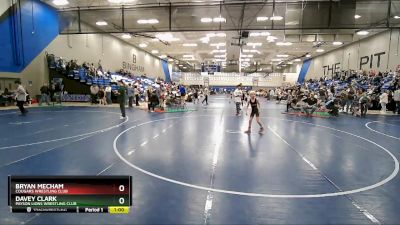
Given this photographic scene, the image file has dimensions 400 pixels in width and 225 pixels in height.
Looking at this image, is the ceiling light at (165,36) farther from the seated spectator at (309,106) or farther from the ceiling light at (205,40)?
the seated spectator at (309,106)

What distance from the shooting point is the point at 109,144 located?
7926 millimetres

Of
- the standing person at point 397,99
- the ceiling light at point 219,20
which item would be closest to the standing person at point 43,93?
the ceiling light at point 219,20

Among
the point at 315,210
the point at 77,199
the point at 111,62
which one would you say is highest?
the point at 111,62

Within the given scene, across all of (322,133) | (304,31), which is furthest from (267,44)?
(322,133)

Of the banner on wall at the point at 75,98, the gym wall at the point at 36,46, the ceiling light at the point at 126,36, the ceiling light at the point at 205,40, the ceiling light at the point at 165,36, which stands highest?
the ceiling light at the point at 126,36

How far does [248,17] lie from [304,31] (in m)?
3.56

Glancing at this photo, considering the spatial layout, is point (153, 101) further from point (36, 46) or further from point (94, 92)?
point (36, 46)

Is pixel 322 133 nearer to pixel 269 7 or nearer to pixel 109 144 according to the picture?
pixel 109 144

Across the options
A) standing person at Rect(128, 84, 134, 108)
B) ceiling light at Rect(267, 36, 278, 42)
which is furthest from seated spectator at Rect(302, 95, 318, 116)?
ceiling light at Rect(267, 36, 278, 42)
